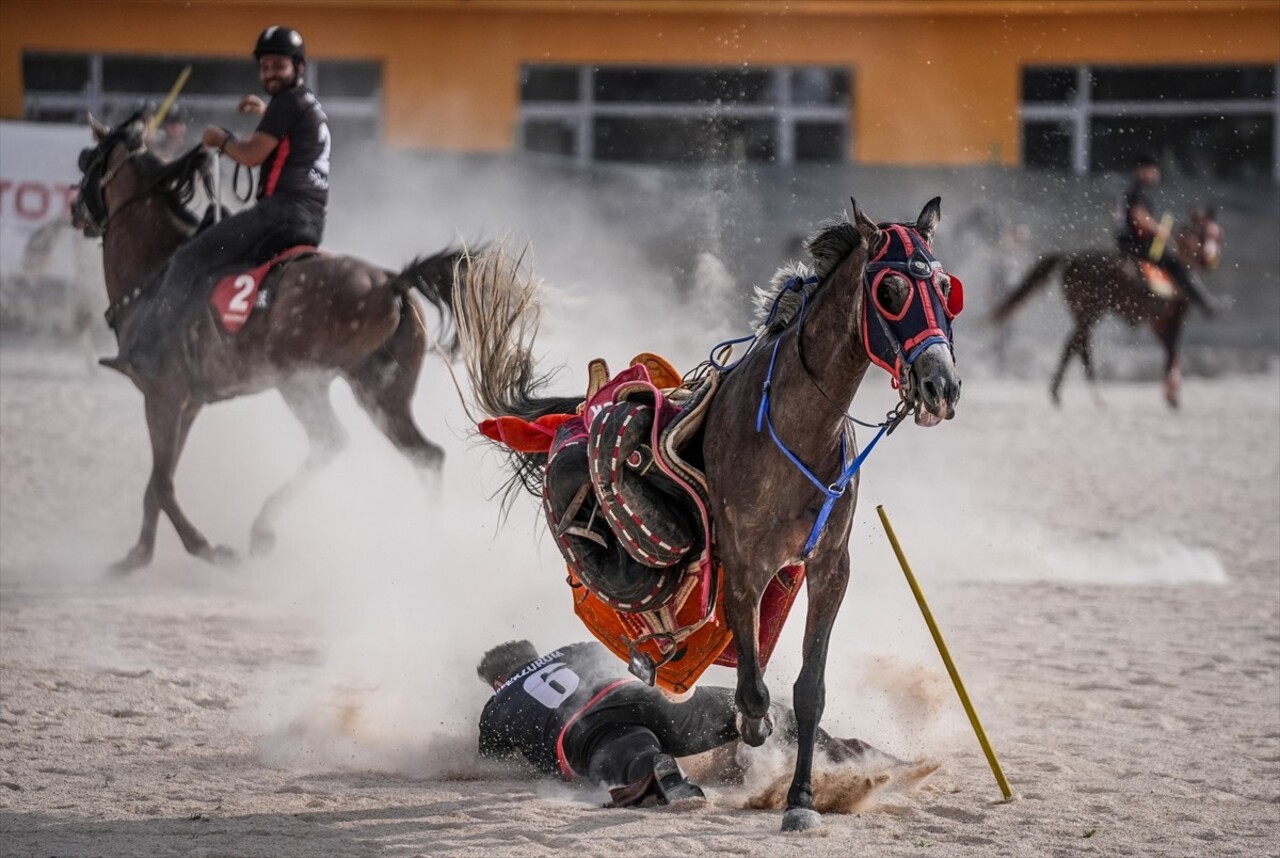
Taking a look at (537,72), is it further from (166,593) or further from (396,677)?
(396,677)

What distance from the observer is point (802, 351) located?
448cm

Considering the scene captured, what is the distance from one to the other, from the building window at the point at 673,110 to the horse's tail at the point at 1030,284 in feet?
14.3

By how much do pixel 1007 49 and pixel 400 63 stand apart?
6.64 metres

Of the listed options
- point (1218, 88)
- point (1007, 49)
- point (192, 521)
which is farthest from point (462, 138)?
point (192, 521)

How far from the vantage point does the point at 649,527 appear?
180 inches

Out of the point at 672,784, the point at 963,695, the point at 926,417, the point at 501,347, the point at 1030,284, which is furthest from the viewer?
the point at 1030,284

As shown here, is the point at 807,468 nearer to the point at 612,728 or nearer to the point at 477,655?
the point at 612,728

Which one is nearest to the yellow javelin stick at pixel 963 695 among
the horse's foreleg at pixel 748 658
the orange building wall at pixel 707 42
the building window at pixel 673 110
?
the horse's foreleg at pixel 748 658

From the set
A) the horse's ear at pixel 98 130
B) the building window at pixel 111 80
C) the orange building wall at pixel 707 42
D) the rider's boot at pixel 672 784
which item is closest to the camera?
the rider's boot at pixel 672 784

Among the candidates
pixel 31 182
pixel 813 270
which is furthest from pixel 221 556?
pixel 31 182

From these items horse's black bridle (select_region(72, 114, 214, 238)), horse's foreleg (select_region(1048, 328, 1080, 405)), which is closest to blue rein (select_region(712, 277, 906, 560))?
horse's black bridle (select_region(72, 114, 214, 238))

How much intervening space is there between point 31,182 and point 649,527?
10057 mm

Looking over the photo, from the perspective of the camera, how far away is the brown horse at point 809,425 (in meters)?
4.22

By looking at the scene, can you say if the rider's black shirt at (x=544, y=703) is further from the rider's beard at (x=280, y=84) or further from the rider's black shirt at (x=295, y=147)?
the rider's beard at (x=280, y=84)
